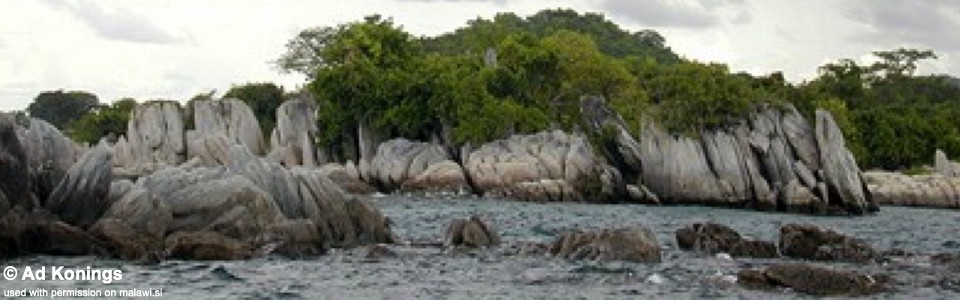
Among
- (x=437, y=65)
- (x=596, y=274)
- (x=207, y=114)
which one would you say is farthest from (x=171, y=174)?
(x=207, y=114)

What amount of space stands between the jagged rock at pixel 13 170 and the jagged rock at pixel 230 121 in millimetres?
79261

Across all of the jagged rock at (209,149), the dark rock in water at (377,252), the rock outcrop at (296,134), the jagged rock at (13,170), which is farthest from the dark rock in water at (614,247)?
the rock outcrop at (296,134)

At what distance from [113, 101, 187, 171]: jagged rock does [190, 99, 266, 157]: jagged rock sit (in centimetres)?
205

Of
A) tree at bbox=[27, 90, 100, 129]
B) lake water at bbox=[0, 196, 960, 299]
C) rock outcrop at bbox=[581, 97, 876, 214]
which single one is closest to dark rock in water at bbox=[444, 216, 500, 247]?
lake water at bbox=[0, 196, 960, 299]

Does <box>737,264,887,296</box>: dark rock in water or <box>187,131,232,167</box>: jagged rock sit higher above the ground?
<box>187,131,232,167</box>: jagged rock

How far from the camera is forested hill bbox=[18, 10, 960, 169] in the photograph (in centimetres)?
9088

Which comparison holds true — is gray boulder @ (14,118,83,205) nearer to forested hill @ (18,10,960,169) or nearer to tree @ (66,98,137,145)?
forested hill @ (18,10,960,169)

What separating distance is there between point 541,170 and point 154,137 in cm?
4593

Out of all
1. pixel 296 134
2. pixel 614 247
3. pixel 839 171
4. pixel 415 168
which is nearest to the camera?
pixel 614 247

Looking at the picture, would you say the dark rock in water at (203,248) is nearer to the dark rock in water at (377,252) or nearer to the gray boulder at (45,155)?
the dark rock in water at (377,252)

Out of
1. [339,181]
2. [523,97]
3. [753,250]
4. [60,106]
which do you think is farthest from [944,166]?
[60,106]

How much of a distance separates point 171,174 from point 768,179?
54328 mm

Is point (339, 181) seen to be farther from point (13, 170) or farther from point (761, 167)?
point (13, 170)

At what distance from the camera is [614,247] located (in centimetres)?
3722
